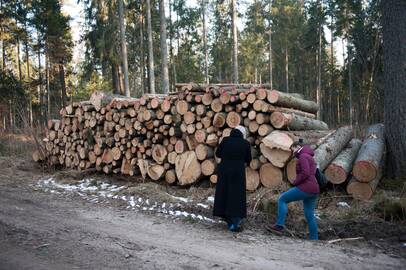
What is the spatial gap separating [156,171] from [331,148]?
4.41 metres

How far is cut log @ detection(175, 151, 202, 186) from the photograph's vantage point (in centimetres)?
852

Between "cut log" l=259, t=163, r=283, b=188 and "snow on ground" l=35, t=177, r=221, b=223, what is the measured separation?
124cm

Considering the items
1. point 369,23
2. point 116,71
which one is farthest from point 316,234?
point 369,23

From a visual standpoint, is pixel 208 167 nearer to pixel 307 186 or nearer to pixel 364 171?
pixel 307 186

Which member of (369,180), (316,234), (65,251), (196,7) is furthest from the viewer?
(196,7)

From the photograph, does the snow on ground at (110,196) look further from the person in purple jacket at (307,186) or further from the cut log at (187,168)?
the person in purple jacket at (307,186)

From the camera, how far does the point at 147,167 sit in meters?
9.33

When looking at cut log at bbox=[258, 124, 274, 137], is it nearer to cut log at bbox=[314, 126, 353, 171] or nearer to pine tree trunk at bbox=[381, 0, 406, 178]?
cut log at bbox=[314, 126, 353, 171]

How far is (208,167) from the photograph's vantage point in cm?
834

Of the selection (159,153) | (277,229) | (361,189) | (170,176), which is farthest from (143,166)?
(361,189)

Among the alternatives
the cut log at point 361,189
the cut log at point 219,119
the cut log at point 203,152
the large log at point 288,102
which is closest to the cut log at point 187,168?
the cut log at point 203,152

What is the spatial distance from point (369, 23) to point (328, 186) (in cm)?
2730

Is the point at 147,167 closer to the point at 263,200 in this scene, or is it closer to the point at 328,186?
the point at 263,200

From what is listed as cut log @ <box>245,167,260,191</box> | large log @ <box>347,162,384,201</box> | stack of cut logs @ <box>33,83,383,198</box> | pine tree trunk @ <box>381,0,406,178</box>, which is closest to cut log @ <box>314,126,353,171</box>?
stack of cut logs @ <box>33,83,383,198</box>
